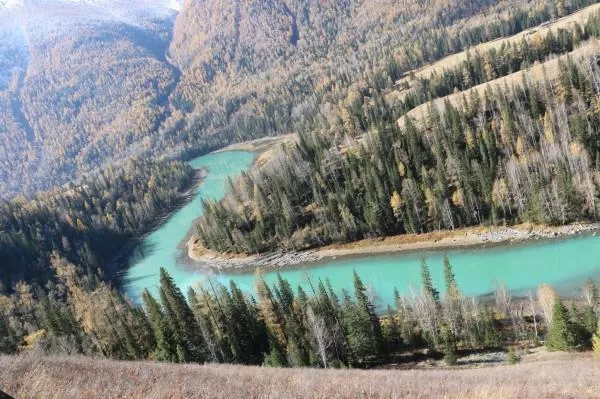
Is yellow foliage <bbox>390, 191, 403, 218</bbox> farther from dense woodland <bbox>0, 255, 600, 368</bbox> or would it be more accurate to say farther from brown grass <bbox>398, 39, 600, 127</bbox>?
dense woodland <bbox>0, 255, 600, 368</bbox>

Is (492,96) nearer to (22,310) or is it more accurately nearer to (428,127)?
(428,127)

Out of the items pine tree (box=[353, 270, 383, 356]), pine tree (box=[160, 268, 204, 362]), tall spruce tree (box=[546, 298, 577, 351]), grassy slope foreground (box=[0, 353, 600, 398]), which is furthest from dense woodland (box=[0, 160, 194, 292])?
tall spruce tree (box=[546, 298, 577, 351])

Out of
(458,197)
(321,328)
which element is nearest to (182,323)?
(321,328)

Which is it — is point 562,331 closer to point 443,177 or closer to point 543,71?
point 443,177

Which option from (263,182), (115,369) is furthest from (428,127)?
(115,369)

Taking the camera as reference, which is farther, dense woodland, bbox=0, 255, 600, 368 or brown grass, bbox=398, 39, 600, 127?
brown grass, bbox=398, 39, 600, 127

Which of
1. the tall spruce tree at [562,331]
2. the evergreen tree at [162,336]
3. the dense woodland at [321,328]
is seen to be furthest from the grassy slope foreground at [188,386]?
the evergreen tree at [162,336]
